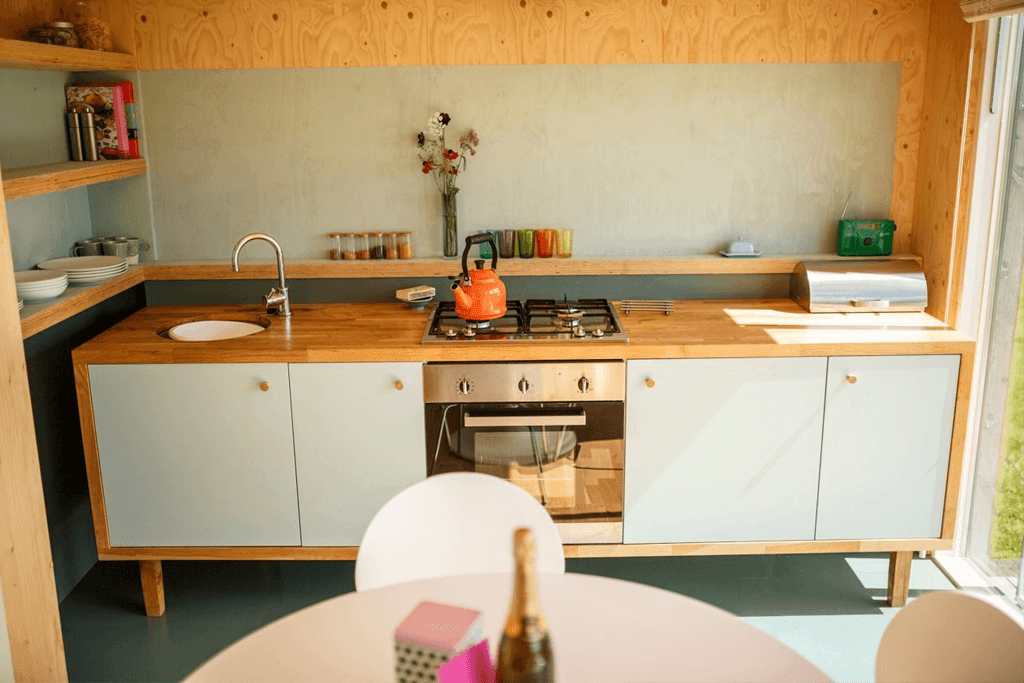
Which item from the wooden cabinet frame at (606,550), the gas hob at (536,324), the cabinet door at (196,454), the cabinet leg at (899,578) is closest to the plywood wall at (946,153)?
the wooden cabinet frame at (606,550)

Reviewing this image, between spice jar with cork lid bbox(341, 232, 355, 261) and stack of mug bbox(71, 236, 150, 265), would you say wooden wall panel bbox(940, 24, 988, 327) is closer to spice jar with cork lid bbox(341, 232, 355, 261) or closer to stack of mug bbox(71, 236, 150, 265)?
spice jar with cork lid bbox(341, 232, 355, 261)

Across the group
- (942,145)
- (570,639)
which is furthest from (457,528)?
(942,145)

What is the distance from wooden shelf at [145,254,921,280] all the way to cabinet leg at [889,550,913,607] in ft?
3.64

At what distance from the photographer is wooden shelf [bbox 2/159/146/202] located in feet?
8.41

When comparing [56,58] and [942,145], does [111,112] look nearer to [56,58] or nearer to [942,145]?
[56,58]

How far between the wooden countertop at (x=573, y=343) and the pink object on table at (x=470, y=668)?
1780 mm

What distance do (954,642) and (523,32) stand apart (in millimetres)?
2612

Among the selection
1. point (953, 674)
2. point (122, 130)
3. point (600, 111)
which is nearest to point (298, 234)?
point (122, 130)

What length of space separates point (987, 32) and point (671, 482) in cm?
179

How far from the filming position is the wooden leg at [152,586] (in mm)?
3113

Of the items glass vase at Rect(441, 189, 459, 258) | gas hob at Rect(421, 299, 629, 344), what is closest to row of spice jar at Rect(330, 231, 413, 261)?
glass vase at Rect(441, 189, 459, 258)

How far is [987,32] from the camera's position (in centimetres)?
303

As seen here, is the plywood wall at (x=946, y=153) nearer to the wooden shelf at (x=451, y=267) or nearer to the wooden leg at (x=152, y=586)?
the wooden shelf at (x=451, y=267)

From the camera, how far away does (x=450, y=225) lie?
3.53 m
